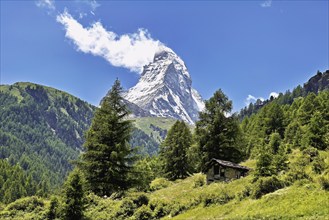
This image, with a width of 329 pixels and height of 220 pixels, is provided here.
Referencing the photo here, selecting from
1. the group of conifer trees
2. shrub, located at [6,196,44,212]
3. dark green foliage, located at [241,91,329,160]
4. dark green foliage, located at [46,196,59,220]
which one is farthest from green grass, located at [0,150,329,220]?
dark green foliage, located at [241,91,329,160]

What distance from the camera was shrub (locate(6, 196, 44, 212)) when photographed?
34.5 m

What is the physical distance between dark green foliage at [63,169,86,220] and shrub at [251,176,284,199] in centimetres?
1382

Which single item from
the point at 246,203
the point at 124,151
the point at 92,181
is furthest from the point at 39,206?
the point at 246,203

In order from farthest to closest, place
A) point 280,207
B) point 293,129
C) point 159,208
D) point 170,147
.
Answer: point 293,129 → point 170,147 → point 159,208 → point 280,207

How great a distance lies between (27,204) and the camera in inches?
1374

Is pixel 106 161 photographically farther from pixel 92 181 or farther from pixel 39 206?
pixel 39 206

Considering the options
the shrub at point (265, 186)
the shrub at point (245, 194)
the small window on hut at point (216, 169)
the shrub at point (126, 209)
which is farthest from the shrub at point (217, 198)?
the small window on hut at point (216, 169)

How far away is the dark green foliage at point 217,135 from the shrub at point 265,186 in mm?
28188

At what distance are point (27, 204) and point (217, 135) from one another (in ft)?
97.9

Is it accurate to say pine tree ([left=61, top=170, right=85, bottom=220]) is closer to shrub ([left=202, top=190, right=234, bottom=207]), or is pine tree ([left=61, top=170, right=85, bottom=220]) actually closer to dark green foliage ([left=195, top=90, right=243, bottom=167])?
shrub ([left=202, top=190, right=234, bottom=207])

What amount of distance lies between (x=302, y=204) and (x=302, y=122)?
57.5 metres

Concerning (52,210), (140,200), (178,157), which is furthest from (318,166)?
(178,157)

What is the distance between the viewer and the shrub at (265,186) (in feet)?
84.2

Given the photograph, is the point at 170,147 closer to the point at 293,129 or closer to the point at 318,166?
the point at 293,129
